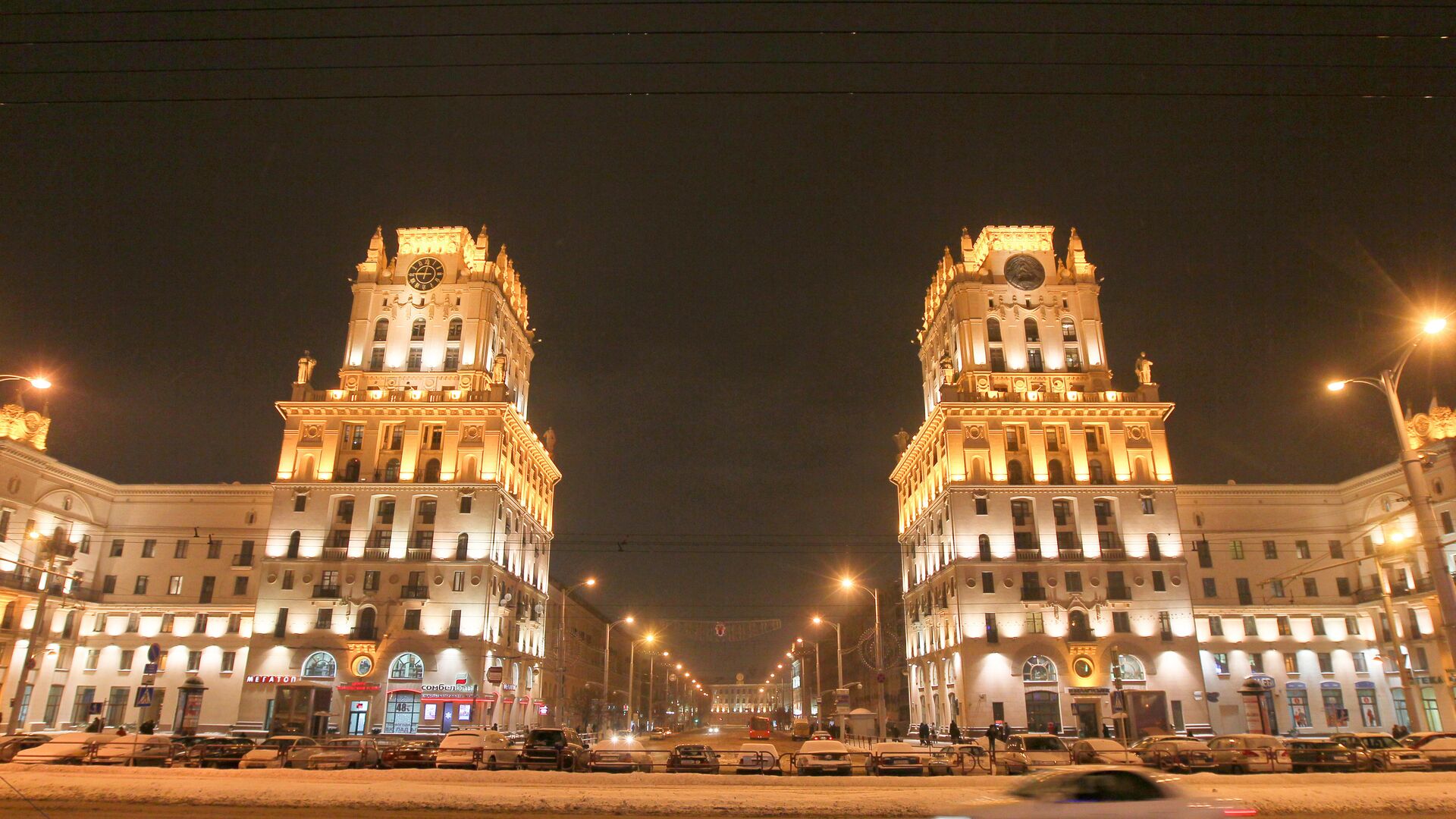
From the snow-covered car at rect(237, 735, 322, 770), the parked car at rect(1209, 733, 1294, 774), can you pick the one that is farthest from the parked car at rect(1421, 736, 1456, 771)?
the snow-covered car at rect(237, 735, 322, 770)

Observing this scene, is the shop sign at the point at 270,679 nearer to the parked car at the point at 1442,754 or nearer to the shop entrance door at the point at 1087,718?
the shop entrance door at the point at 1087,718

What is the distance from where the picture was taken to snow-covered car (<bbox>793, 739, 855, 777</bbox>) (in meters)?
31.6

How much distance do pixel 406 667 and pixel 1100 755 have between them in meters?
46.8

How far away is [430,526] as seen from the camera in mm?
66688

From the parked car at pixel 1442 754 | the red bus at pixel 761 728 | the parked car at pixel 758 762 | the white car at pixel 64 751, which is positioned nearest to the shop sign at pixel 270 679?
the white car at pixel 64 751

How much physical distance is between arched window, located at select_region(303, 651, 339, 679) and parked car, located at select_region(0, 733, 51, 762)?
875 inches

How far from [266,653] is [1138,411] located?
68.0 metres

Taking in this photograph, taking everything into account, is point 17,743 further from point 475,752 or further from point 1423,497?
A: point 1423,497

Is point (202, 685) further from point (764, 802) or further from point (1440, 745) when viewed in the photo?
point (1440, 745)

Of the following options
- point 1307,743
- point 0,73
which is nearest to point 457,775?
point 0,73

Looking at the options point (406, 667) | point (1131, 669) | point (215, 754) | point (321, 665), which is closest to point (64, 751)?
point (215, 754)

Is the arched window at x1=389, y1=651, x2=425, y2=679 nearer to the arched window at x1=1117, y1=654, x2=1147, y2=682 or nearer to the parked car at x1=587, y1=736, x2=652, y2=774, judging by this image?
the parked car at x1=587, y1=736, x2=652, y2=774

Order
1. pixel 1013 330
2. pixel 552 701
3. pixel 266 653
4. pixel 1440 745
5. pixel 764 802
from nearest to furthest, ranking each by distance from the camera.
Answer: pixel 764 802 < pixel 1440 745 < pixel 266 653 < pixel 1013 330 < pixel 552 701

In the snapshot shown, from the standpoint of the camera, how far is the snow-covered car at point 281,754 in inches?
1281
